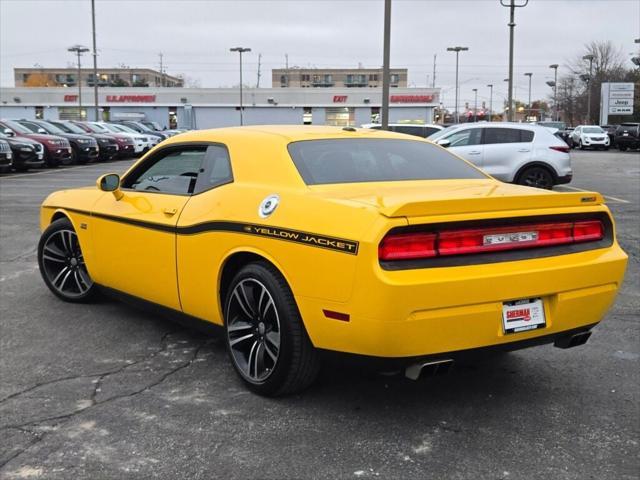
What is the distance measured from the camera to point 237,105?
225ft

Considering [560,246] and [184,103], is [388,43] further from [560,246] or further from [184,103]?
[184,103]

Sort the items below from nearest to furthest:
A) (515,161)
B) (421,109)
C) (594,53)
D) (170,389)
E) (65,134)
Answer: (170,389)
(515,161)
(65,134)
(421,109)
(594,53)

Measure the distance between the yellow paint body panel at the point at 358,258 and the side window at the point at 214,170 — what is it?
2.6 inches

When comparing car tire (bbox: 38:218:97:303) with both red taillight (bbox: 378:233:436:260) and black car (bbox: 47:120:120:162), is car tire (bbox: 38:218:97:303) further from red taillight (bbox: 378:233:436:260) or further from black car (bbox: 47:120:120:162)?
black car (bbox: 47:120:120:162)

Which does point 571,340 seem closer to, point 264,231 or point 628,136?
point 264,231

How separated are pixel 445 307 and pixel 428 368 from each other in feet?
1.10

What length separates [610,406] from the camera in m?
3.73

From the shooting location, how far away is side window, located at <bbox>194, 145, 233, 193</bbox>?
4211 mm

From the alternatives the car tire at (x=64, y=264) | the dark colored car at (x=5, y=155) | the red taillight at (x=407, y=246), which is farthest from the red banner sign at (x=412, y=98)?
the red taillight at (x=407, y=246)

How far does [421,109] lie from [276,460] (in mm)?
67591

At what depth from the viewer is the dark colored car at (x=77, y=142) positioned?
24.2 meters

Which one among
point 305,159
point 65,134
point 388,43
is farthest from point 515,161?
point 65,134

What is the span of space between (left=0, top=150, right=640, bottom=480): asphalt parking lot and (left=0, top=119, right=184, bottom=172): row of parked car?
15.6 meters

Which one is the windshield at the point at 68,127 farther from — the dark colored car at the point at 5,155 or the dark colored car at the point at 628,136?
the dark colored car at the point at 628,136
